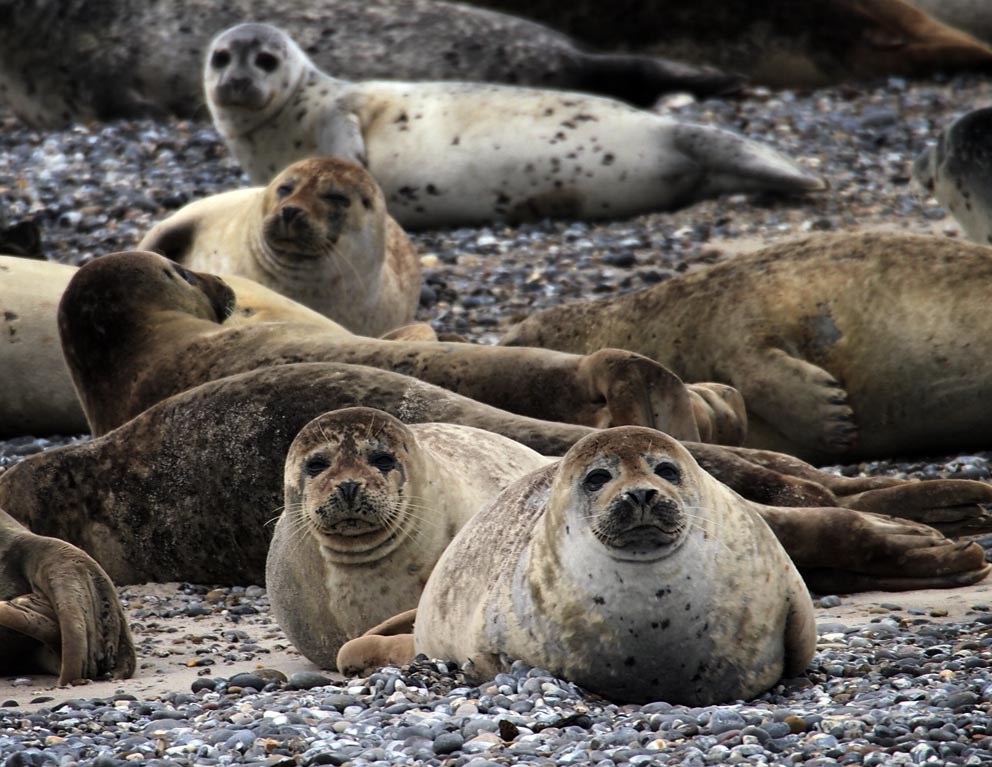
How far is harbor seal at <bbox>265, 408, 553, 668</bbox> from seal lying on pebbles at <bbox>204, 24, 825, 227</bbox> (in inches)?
218

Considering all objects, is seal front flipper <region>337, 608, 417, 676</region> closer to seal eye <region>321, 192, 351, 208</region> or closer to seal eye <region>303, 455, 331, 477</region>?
seal eye <region>303, 455, 331, 477</region>

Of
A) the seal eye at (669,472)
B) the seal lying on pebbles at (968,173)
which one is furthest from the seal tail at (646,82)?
the seal eye at (669,472)

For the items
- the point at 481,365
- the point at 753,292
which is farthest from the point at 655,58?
the point at 481,365

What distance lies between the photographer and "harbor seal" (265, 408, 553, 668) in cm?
434

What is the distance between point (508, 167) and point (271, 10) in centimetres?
323

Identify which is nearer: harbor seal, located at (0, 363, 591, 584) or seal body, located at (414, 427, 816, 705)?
seal body, located at (414, 427, 816, 705)

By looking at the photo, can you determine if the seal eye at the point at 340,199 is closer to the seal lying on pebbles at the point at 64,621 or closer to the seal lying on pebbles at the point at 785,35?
the seal lying on pebbles at the point at 64,621

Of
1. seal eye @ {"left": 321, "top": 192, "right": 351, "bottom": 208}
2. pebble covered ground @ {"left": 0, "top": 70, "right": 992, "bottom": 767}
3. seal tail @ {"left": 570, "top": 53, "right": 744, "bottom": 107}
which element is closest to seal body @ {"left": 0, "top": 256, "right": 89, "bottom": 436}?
pebble covered ground @ {"left": 0, "top": 70, "right": 992, "bottom": 767}

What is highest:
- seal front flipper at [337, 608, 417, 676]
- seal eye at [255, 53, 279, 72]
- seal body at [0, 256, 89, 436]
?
seal eye at [255, 53, 279, 72]

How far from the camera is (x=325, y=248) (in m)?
8.07

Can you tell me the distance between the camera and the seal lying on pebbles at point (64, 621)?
445cm

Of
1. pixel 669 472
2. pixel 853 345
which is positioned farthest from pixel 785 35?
pixel 669 472

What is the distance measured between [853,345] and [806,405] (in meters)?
0.28

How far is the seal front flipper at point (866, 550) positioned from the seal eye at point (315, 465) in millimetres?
1126
